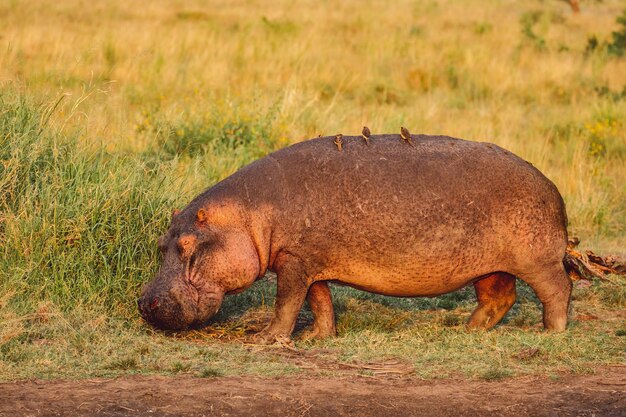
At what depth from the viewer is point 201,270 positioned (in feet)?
18.6

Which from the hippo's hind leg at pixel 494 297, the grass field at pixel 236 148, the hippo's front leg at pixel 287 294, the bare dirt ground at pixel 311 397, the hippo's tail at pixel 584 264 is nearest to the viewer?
the bare dirt ground at pixel 311 397

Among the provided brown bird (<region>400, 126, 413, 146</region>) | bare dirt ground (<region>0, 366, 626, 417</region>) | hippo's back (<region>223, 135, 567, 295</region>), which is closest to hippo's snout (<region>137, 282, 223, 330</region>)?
hippo's back (<region>223, 135, 567, 295</region>)

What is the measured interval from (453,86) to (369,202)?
9.27 meters

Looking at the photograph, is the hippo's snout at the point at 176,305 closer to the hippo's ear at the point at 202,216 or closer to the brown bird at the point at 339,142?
the hippo's ear at the point at 202,216

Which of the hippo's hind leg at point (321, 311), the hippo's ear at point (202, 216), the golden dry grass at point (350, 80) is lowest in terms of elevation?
the hippo's hind leg at point (321, 311)

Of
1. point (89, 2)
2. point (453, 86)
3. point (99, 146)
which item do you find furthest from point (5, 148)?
point (89, 2)

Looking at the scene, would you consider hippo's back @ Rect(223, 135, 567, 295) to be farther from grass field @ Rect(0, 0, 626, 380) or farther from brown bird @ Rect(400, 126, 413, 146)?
grass field @ Rect(0, 0, 626, 380)

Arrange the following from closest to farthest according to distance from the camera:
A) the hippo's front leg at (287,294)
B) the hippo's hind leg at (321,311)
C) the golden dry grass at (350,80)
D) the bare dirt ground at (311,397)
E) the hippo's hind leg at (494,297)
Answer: the bare dirt ground at (311,397)
the hippo's front leg at (287,294)
the hippo's hind leg at (321,311)
the hippo's hind leg at (494,297)
the golden dry grass at (350,80)

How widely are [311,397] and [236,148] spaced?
507cm

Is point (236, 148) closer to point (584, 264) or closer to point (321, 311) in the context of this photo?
point (321, 311)

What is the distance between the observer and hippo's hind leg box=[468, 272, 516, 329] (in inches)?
246

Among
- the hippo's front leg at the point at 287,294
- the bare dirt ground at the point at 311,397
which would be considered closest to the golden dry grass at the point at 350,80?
the hippo's front leg at the point at 287,294

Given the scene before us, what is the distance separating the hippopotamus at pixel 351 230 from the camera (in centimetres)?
563

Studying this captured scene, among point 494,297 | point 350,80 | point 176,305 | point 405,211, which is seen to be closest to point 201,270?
point 176,305
